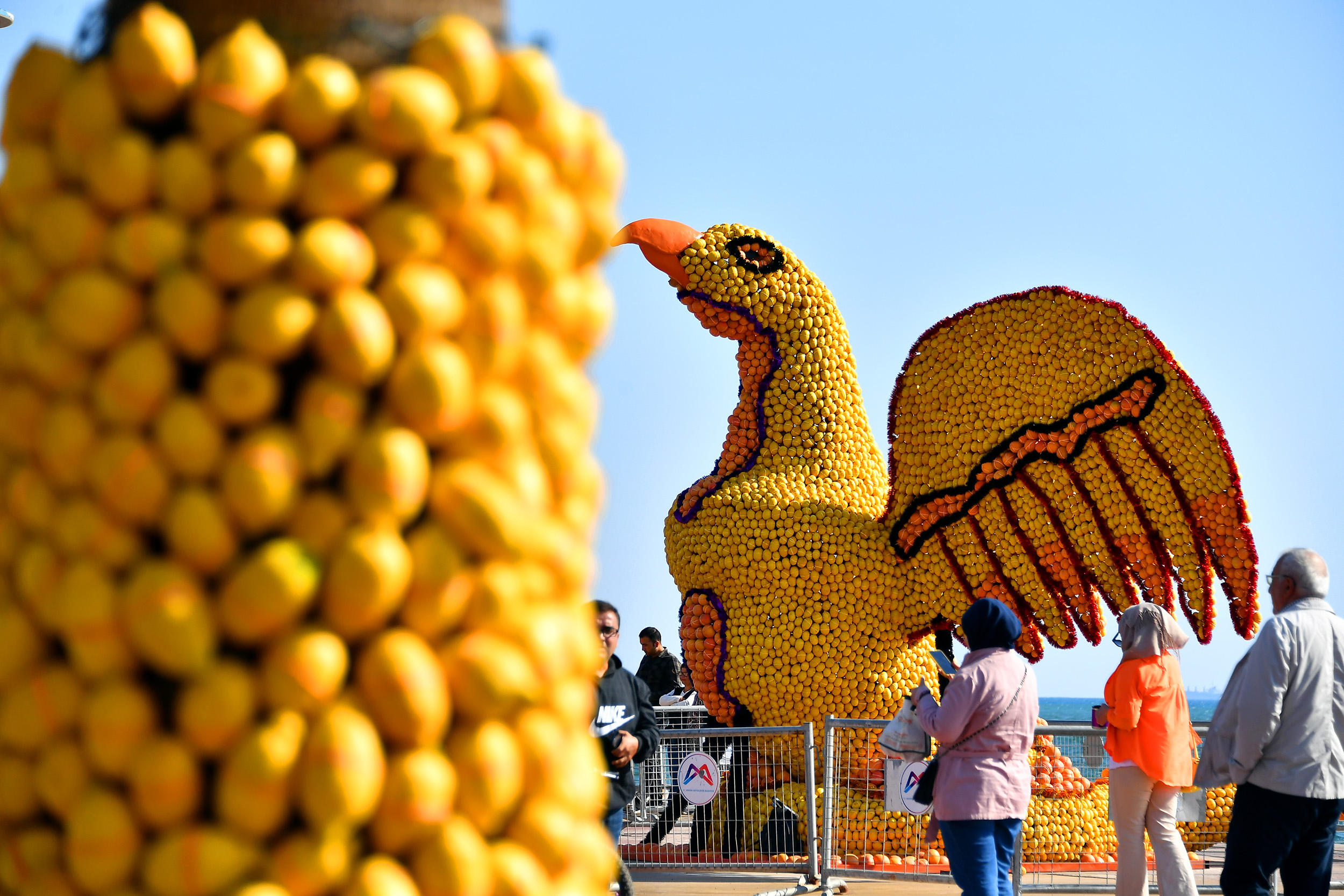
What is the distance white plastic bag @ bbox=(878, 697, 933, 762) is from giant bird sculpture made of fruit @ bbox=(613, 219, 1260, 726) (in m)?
2.97

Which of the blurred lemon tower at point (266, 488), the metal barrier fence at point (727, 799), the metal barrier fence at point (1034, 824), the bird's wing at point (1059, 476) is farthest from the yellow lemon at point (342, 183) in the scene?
the bird's wing at point (1059, 476)

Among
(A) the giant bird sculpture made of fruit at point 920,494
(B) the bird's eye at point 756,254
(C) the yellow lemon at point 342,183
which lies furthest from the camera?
(B) the bird's eye at point 756,254

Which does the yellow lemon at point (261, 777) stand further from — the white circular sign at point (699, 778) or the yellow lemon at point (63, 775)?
the white circular sign at point (699, 778)

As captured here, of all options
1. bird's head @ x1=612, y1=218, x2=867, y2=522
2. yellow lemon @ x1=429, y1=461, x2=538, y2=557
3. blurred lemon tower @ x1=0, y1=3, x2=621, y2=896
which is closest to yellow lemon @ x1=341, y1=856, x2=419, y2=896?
blurred lemon tower @ x1=0, y1=3, x2=621, y2=896

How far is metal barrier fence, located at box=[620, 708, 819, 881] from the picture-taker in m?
7.38

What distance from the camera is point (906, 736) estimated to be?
15.0 ft

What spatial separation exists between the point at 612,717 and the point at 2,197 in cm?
320

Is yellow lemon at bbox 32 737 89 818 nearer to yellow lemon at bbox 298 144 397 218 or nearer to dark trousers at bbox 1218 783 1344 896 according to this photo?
yellow lemon at bbox 298 144 397 218

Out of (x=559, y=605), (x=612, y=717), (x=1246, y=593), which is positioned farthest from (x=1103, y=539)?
(x=559, y=605)

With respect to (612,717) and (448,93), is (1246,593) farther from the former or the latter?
(448,93)

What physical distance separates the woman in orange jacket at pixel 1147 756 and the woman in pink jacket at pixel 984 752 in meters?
0.90

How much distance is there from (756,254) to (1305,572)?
4596mm

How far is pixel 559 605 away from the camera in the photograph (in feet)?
4.88

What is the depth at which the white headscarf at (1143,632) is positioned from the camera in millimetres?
5109
